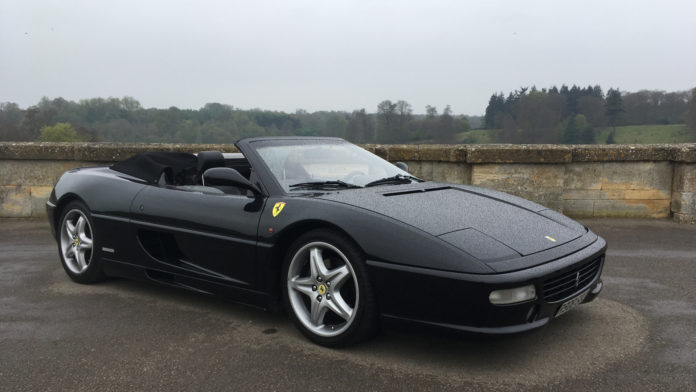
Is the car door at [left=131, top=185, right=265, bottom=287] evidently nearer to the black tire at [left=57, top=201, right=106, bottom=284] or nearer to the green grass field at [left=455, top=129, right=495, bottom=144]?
the black tire at [left=57, top=201, right=106, bottom=284]

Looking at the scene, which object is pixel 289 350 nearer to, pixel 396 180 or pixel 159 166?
pixel 396 180

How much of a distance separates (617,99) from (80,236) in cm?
2452

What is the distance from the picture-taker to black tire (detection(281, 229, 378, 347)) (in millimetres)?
2639

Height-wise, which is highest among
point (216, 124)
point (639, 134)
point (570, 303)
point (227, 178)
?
point (216, 124)

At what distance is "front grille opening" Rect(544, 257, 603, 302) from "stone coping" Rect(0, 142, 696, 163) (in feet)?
14.3

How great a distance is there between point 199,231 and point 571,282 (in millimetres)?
2212

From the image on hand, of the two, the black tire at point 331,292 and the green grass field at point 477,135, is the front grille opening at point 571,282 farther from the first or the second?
the green grass field at point 477,135

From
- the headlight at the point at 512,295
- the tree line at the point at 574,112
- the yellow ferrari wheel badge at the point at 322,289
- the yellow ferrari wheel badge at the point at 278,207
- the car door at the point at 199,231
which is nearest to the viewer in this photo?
the headlight at the point at 512,295

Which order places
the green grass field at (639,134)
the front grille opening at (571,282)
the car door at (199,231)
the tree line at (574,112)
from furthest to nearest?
the green grass field at (639,134), the tree line at (574,112), the car door at (199,231), the front grille opening at (571,282)

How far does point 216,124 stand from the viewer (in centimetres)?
993

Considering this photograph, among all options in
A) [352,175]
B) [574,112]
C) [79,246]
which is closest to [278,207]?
[352,175]

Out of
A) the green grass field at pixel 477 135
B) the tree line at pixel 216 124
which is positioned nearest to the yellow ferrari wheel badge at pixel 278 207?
the tree line at pixel 216 124

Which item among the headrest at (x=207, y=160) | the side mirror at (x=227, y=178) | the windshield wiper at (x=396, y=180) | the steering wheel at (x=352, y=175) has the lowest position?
the windshield wiper at (x=396, y=180)

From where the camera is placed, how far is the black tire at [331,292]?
264 centimetres
